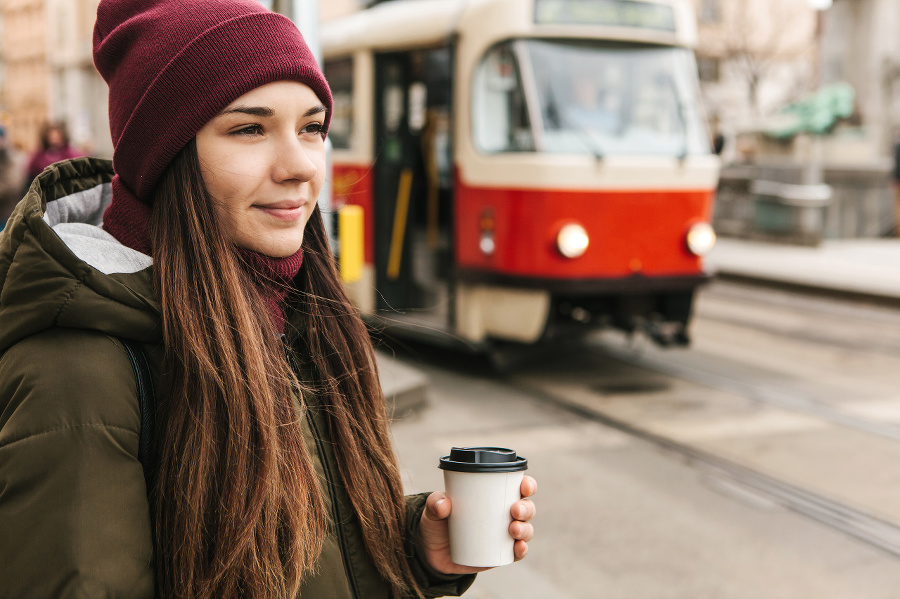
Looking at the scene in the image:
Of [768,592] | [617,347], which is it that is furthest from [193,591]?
[617,347]

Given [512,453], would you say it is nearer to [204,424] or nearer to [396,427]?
[204,424]

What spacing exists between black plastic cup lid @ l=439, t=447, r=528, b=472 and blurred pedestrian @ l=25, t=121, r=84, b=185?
32.1 ft

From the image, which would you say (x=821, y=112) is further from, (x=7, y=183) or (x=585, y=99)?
(x=7, y=183)

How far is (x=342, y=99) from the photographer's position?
28.1 ft

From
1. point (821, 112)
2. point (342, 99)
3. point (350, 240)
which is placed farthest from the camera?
point (821, 112)

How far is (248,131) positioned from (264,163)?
0.05m

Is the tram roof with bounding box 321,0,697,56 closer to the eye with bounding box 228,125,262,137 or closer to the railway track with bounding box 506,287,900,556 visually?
the railway track with bounding box 506,287,900,556

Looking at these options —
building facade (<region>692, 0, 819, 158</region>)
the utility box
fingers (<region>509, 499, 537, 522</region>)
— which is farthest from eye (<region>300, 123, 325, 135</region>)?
building facade (<region>692, 0, 819, 158</region>)

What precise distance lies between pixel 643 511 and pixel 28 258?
3885 mm

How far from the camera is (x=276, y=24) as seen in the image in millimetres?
1382

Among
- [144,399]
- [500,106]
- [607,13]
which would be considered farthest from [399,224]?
[144,399]

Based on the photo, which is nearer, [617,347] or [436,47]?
[436,47]

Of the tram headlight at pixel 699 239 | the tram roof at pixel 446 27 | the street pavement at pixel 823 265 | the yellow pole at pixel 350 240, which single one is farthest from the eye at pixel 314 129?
the street pavement at pixel 823 265

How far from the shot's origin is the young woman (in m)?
1.07
